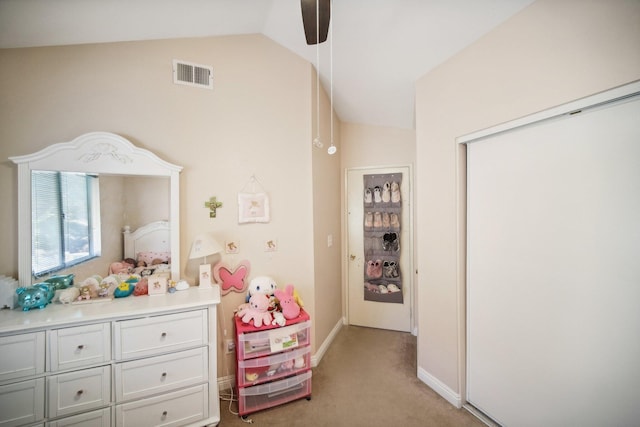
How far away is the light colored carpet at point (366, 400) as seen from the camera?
1670 mm

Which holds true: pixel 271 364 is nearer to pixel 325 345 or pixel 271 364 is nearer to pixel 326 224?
pixel 325 345

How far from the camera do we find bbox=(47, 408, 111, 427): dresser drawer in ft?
4.25

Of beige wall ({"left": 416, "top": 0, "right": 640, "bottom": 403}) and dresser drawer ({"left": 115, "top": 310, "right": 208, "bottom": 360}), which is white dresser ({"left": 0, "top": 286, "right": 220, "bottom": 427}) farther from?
beige wall ({"left": 416, "top": 0, "right": 640, "bottom": 403})

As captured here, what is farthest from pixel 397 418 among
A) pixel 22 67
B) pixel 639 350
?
pixel 22 67

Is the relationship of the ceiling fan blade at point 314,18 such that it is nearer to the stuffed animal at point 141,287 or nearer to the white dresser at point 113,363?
the white dresser at point 113,363

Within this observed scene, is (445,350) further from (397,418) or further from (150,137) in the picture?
(150,137)

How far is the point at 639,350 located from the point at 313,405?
5.95 feet

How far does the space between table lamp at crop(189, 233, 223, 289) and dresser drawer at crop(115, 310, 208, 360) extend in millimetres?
296

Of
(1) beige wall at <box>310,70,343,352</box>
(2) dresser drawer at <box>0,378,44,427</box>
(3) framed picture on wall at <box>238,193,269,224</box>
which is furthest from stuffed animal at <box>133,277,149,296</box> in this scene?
(1) beige wall at <box>310,70,343,352</box>

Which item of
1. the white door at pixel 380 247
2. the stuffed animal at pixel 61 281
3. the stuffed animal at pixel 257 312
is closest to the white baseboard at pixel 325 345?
the white door at pixel 380 247

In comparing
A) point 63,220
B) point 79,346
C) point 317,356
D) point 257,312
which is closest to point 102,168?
point 63,220

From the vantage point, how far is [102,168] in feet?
5.33

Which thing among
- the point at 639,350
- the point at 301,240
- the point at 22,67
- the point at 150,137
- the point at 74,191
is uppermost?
the point at 22,67

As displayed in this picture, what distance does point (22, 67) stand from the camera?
151 centimetres
